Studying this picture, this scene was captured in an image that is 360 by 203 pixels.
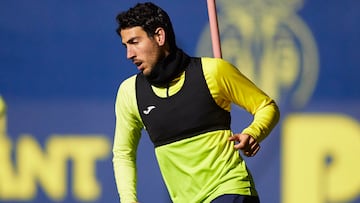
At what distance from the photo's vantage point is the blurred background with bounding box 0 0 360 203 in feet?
22.1

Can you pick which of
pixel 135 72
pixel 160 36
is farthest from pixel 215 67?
pixel 135 72

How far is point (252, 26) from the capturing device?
6.76 m

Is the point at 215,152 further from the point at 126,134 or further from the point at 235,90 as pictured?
A: the point at 126,134

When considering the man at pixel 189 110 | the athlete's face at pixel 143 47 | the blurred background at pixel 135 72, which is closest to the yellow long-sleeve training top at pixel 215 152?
the man at pixel 189 110

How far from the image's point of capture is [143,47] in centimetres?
442

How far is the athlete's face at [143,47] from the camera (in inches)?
174

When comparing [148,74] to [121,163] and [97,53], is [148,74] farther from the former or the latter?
[97,53]

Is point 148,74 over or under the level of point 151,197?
over

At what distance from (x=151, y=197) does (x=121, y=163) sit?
2.29 meters

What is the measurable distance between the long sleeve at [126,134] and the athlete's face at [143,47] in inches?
7.4

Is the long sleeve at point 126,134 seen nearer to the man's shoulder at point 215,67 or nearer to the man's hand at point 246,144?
the man's shoulder at point 215,67

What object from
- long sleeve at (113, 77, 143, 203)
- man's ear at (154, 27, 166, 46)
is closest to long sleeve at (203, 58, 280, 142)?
man's ear at (154, 27, 166, 46)

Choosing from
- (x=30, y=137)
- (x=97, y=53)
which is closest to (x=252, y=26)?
(x=97, y=53)

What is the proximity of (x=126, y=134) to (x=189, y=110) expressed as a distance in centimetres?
34
